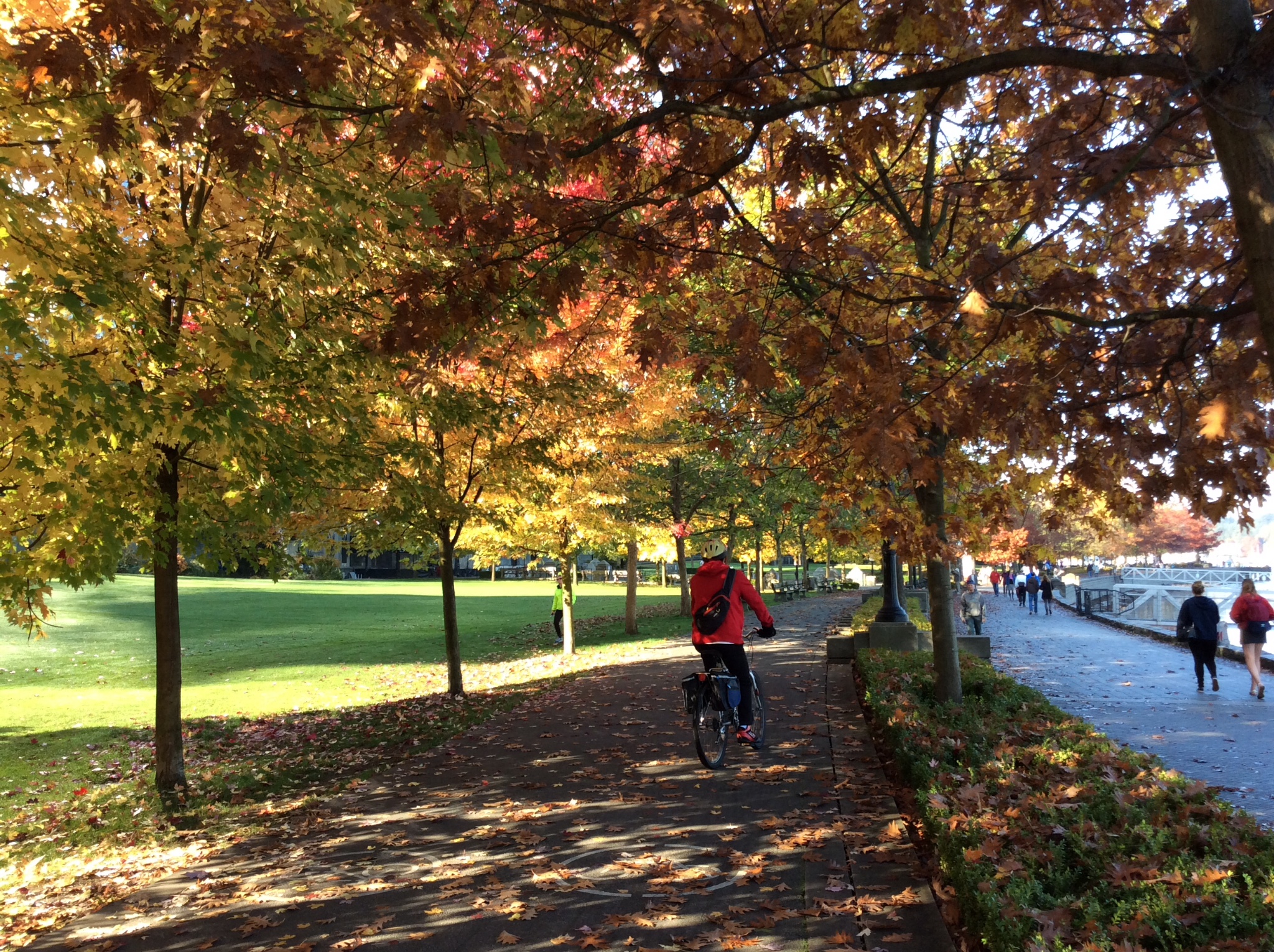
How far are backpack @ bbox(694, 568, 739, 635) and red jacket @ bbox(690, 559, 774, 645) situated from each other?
0.08 feet

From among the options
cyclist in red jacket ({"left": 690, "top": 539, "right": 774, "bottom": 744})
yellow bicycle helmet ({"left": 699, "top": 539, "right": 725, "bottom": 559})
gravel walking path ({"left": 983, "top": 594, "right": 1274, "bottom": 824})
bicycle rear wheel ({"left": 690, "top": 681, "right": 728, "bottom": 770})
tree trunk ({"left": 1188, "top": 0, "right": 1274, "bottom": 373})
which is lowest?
gravel walking path ({"left": 983, "top": 594, "right": 1274, "bottom": 824})

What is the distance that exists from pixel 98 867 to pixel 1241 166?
8.27 meters

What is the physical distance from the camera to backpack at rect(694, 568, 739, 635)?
814cm

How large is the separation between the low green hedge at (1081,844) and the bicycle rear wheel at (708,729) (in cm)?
181

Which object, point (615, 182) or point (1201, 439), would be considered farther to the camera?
point (615, 182)

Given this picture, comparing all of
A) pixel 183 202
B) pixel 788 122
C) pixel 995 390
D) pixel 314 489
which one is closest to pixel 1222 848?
pixel 995 390

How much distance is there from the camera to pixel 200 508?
8.29 m

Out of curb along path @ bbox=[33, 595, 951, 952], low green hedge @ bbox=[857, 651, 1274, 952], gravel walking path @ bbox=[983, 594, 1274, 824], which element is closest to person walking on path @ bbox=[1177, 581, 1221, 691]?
gravel walking path @ bbox=[983, 594, 1274, 824]

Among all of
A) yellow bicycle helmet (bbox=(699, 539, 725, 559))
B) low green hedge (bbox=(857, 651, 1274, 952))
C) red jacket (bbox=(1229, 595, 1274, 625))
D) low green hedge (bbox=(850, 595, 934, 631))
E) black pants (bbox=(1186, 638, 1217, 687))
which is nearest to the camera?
low green hedge (bbox=(857, 651, 1274, 952))

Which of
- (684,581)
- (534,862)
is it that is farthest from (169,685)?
(684,581)

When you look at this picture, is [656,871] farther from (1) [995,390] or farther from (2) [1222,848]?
Answer: (1) [995,390]

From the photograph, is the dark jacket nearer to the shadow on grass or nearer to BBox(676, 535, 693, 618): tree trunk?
the shadow on grass

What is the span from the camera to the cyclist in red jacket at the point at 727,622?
8180 mm

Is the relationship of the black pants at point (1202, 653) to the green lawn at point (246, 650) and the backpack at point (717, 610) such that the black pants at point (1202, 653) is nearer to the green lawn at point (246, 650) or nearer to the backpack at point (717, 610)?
the backpack at point (717, 610)
